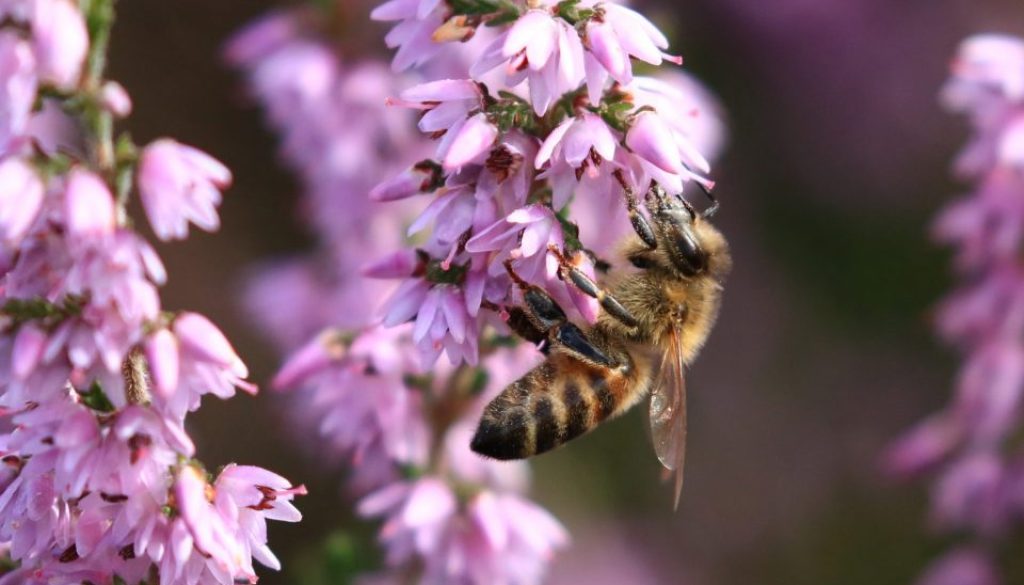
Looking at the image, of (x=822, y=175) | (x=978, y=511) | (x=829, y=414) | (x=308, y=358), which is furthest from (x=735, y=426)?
(x=308, y=358)

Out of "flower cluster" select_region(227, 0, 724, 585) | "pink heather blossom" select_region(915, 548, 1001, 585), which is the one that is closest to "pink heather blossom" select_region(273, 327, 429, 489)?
"flower cluster" select_region(227, 0, 724, 585)

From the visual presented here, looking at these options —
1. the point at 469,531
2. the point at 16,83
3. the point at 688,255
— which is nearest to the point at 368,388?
the point at 469,531

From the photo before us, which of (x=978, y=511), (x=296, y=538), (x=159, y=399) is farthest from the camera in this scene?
(x=296, y=538)

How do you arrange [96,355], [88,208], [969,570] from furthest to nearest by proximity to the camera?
[969,570]
[96,355]
[88,208]

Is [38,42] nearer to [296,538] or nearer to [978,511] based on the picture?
[978,511]

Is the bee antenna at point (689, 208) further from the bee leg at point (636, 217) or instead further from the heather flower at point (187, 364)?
the heather flower at point (187, 364)

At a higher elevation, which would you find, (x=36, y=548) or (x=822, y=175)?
(x=36, y=548)

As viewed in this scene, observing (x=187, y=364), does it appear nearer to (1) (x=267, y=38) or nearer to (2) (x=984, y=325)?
(1) (x=267, y=38)
